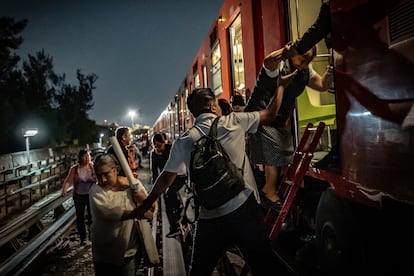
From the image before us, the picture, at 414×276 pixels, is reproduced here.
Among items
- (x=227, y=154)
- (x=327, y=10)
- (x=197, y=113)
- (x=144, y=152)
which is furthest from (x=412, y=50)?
(x=144, y=152)

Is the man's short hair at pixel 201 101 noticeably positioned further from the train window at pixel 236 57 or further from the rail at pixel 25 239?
the rail at pixel 25 239

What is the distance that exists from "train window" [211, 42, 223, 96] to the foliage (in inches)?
361

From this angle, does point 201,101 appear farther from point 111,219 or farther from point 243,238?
point 111,219

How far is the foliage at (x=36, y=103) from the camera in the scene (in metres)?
21.9

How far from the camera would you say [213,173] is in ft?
8.41

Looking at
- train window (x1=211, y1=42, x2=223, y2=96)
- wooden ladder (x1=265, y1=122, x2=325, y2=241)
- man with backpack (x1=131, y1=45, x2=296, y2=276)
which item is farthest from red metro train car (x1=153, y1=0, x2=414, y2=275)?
train window (x1=211, y1=42, x2=223, y2=96)

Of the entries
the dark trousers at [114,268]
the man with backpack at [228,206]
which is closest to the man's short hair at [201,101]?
the man with backpack at [228,206]

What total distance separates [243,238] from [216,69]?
5.39m

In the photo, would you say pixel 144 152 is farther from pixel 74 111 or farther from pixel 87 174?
pixel 87 174

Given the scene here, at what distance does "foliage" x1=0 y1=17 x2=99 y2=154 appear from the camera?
71.7 feet

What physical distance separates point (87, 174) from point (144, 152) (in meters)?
21.5

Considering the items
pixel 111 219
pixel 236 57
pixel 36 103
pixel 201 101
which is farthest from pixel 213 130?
pixel 36 103

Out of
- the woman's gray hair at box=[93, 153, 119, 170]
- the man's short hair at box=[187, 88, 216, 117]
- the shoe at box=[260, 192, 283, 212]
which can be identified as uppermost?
the man's short hair at box=[187, 88, 216, 117]

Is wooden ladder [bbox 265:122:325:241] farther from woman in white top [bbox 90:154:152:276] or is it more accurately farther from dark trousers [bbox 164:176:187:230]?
dark trousers [bbox 164:176:187:230]
